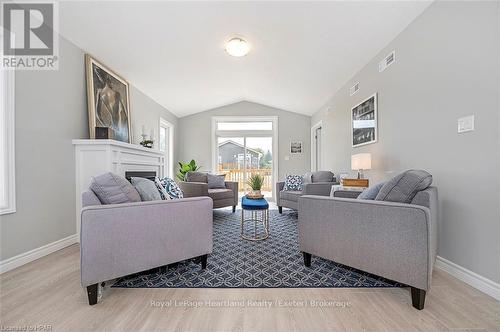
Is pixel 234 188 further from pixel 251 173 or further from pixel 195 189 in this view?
pixel 251 173

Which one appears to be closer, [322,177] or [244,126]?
[322,177]

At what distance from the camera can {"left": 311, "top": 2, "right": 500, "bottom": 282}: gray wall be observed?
147cm

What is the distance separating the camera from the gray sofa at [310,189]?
10.8 ft

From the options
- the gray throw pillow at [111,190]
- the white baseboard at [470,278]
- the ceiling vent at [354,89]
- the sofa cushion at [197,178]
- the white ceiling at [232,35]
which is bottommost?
the white baseboard at [470,278]

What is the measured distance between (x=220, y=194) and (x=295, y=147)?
10.1 ft

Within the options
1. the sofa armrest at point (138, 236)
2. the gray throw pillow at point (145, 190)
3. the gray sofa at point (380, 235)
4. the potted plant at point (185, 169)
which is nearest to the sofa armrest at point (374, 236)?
the gray sofa at point (380, 235)

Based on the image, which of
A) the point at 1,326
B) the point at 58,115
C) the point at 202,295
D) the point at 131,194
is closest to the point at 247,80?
the point at 58,115

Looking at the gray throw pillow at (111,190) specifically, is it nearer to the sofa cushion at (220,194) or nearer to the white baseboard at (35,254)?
the white baseboard at (35,254)

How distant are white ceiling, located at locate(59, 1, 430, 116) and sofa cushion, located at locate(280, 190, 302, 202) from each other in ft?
6.83

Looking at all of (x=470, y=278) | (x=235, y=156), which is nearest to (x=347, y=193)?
(x=470, y=278)

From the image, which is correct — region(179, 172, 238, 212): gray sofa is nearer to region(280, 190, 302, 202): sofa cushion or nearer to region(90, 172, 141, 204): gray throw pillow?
region(280, 190, 302, 202): sofa cushion

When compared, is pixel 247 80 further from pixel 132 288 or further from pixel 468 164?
pixel 132 288

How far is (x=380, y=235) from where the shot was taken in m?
1.40

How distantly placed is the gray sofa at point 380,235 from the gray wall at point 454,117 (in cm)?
37
